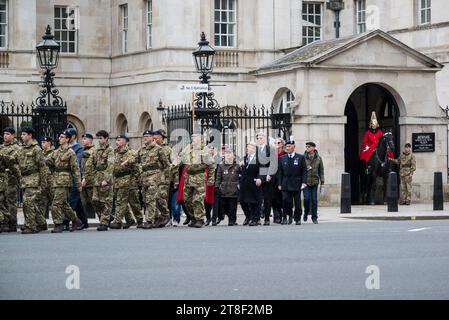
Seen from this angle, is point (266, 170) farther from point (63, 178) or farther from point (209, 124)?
point (209, 124)

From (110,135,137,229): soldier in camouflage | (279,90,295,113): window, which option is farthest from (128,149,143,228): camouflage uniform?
(279,90,295,113): window

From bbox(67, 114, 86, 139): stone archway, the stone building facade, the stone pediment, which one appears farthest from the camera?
bbox(67, 114, 86, 139): stone archway

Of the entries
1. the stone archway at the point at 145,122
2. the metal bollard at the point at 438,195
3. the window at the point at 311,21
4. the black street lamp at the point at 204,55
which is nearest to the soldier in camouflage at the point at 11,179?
the black street lamp at the point at 204,55

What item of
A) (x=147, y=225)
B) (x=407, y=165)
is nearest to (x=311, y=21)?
(x=407, y=165)

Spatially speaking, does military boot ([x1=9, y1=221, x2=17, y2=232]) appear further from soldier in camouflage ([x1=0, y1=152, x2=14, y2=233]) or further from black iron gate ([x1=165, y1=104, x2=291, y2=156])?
black iron gate ([x1=165, y1=104, x2=291, y2=156])

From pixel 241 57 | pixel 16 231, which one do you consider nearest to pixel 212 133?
pixel 16 231

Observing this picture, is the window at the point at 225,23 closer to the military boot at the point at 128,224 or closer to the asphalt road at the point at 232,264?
the military boot at the point at 128,224

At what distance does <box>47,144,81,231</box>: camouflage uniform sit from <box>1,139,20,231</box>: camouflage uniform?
0.68 m

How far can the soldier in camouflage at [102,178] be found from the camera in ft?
87.1

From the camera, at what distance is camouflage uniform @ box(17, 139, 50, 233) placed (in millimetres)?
25625

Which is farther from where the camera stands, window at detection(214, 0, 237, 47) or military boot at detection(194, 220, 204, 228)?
window at detection(214, 0, 237, 47)

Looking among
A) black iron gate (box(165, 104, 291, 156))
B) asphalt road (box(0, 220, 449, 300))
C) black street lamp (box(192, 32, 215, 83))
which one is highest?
black street lamp (box(192, 32, 215, 83))

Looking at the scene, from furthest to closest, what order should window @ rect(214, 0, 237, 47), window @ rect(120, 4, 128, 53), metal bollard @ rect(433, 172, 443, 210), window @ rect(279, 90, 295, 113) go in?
window @ rect(120, 4, 128, 53) → window @ rect(214, 0, 237, 47) → window @ rect(279, 90, 295, 113) → metal bollard @ rect(433, 172, 443, 210)
